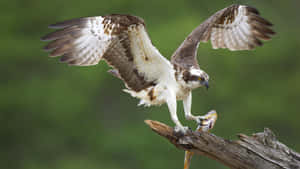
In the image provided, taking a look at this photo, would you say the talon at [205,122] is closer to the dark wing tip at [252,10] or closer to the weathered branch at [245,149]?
the weathered branch at [245,149]

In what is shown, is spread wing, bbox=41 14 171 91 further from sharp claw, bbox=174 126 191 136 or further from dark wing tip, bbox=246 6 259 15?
dark wing tip, bbox=246 6 259 15

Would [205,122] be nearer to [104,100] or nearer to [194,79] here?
[194,79]

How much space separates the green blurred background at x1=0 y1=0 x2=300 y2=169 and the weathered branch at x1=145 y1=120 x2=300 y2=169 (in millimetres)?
9976

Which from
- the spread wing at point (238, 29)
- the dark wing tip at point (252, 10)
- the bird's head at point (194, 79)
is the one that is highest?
the dark wing tip at point (252, 10)

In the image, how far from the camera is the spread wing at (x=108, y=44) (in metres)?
6.14

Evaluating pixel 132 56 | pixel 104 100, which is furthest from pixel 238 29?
pixel 104 100

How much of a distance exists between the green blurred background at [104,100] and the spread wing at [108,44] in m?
9.55

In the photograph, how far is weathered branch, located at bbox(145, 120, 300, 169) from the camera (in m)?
6.00

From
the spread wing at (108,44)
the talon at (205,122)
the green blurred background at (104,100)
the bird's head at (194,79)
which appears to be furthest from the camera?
the green blurred background at (104,100)

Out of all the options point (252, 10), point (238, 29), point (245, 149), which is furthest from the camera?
point (238, 29)

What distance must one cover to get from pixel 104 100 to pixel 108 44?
37.9 feet

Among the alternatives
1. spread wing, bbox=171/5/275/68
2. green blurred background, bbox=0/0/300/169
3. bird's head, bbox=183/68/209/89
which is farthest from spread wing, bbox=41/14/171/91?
green blurred background, bbox=0/0/300/169

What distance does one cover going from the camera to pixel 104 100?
17.8 metres

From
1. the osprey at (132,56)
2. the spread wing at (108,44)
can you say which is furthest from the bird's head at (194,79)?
the spread wing at (108,44)
